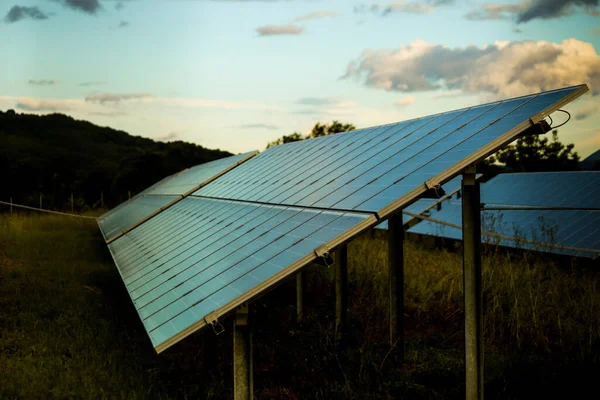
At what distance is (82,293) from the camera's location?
12617 mm

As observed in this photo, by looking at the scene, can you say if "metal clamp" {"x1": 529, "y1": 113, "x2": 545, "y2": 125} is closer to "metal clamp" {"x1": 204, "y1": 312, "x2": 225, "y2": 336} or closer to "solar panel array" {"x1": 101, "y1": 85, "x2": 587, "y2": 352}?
"solar panel array" {"x1": 101, "y1": 85, "x2": 587, "y2": 352}

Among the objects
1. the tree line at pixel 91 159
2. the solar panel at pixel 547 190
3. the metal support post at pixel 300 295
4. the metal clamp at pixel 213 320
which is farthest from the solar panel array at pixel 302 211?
the tree line at pixel 91 159

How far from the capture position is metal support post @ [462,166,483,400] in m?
5.96

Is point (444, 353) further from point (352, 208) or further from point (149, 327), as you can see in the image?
point (149, 327)

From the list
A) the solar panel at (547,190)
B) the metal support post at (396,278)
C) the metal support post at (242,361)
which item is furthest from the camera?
the solar panel at (547,190)

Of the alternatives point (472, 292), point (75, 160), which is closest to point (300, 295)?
point (472, 292)

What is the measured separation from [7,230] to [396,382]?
20.6 metres

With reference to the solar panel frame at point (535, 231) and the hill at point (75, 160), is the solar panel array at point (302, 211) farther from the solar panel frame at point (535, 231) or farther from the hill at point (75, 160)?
the hill at point (75, 160)

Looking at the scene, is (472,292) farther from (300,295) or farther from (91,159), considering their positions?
(91,159)

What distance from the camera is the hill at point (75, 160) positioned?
160 feet

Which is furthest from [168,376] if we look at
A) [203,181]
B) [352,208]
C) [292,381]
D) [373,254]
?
[203,181]

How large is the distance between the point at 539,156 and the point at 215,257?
1429 inches

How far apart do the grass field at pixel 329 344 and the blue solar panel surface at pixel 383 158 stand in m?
1.89

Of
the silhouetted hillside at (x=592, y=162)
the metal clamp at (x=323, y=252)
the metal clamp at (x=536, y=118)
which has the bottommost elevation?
the silhouetted hillside at (x=592, y=162)
